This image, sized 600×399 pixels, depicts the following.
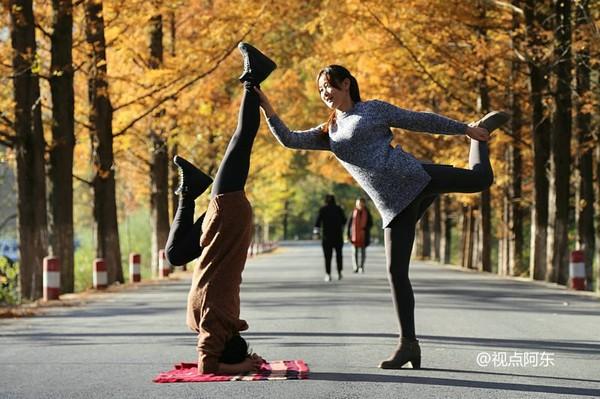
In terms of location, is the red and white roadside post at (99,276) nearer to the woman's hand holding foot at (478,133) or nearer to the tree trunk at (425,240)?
the woman's hand holding foot at (478,133)

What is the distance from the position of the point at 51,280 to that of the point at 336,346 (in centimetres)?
1002

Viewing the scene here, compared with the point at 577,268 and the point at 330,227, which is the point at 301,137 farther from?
the point at 330,227

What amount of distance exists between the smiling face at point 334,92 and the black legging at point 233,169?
484 mm

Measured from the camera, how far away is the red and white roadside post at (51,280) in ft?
62.0

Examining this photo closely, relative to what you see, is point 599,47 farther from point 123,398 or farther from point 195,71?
point 123,398

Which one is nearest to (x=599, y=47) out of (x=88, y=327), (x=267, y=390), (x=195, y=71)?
(x=195, y=71)

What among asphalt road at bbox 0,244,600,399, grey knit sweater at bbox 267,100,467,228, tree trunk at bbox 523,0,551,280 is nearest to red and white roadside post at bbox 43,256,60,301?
asphalt road at bbox 0,244,600,399

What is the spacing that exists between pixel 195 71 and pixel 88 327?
41.2ft

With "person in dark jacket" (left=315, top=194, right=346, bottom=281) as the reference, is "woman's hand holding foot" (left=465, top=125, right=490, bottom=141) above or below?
above

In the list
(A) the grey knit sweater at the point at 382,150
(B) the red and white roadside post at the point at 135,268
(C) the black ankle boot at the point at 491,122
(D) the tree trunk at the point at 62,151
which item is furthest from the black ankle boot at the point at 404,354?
(B) the red and white roadside post at the point at 135,268

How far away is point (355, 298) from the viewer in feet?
57.1

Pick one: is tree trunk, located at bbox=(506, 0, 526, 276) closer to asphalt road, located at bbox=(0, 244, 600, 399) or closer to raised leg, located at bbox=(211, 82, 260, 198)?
asphalt road, located at bbox=(0, 244, 600, 399)

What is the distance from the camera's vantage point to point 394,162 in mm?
7883

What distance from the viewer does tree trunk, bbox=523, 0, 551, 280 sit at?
81.9 feet
